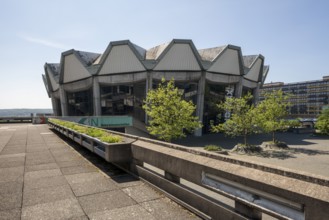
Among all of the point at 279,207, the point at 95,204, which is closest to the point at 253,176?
the point at 279,207

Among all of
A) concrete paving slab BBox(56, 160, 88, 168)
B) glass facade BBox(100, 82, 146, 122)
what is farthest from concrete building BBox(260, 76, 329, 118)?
concrete paving slab BBox(56, 160, 88, 168)

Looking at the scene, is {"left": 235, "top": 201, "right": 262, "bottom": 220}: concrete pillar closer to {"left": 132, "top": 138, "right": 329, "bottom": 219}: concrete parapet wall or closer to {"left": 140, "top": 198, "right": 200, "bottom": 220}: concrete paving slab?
{"left": 132, "top": 138, "right": 329, "bottom": 219}: concrete parapet wall

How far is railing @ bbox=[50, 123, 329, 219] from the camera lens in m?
2.72

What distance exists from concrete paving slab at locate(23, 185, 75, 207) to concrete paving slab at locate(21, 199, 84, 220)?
229mm

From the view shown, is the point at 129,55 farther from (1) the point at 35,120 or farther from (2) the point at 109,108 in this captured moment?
(1) the point at 35,120

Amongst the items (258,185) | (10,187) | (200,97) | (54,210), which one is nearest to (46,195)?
(54,210)

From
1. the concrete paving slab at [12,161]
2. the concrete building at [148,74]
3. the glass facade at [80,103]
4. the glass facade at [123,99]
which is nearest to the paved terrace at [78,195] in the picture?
the concrete paving slab at [12,161]

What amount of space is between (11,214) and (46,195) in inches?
40.4

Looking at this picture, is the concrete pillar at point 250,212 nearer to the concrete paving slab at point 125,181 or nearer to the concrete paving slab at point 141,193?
the concrete paving slab at point 141,193


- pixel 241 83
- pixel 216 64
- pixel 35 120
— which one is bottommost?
pixel 35 120

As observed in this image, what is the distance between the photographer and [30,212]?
4473 mm

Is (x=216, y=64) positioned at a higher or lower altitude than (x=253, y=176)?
higher

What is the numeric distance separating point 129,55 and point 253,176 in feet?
131

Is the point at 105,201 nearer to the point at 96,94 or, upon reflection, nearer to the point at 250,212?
the point at 250,212
